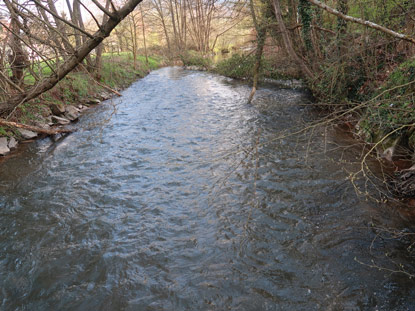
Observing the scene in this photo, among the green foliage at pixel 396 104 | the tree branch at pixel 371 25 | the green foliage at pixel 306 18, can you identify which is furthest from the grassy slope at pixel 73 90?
the green foliage at pixel 306 18

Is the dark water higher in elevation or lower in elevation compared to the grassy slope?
lower

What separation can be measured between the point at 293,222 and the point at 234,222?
1006mm

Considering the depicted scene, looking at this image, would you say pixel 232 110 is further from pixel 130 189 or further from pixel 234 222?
pixel 234 222

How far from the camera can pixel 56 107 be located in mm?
11023

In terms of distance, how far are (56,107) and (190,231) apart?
9150mm

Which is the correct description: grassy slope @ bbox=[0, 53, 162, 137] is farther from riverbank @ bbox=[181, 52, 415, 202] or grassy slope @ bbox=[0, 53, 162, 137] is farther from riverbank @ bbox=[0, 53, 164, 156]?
riverbank @ bbox=[181, 52, 415, 202]

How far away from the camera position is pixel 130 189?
6.09 meters

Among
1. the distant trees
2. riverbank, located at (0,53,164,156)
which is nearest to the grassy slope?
riverbank, located at (0,53,164,156)

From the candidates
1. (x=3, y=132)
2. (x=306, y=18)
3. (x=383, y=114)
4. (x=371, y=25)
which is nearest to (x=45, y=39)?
(x=3, y=132)

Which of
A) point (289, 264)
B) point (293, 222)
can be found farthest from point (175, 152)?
point (289, 264)

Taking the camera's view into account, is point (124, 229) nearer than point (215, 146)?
Yes

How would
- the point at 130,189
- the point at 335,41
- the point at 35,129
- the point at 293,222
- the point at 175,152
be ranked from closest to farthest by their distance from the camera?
the point at 293,222, the point at 130,189, the point at 175,152, the point at 35,129, the point at 335,41

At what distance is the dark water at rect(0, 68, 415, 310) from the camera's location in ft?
11.6

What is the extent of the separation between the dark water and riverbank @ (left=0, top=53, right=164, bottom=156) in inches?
29.9
